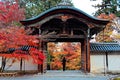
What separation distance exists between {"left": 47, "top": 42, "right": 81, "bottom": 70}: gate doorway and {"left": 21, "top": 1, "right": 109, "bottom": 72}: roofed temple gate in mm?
11028

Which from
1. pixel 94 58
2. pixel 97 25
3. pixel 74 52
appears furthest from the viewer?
pixel 74 52

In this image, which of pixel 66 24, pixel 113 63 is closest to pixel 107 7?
pixel 113 63

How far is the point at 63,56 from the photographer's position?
1359 inches

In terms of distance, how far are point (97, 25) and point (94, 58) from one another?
339 centimetres

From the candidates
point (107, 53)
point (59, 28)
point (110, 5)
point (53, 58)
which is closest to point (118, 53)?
point (107, 53)

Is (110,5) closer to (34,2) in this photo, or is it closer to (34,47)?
(34,2)

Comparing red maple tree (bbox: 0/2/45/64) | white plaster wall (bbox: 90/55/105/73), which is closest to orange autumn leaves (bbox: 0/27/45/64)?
red maple tree (bbox: 0/2/45/64)

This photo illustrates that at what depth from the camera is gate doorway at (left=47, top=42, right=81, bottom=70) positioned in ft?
113

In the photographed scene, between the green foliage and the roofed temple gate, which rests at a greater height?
the green foliage

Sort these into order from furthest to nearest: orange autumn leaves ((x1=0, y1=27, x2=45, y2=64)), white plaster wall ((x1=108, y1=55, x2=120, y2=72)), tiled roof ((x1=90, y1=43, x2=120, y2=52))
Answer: white plaster wall ((x1=108, y1=55, x2=120, y2=72)) < tiled roof ((x1=90, y1=43, x2=120, y2=52)) < orange autumn leaves ((x1=0, y1=27, x2=45, y2=64))

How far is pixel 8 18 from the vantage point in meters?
23.6

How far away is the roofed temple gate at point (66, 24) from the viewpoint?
72.5 ft

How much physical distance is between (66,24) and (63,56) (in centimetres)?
1187

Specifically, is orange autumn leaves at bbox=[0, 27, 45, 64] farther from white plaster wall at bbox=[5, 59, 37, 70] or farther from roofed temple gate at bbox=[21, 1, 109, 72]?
white plaster wall at bbox=[5, 59, 37, 70]
